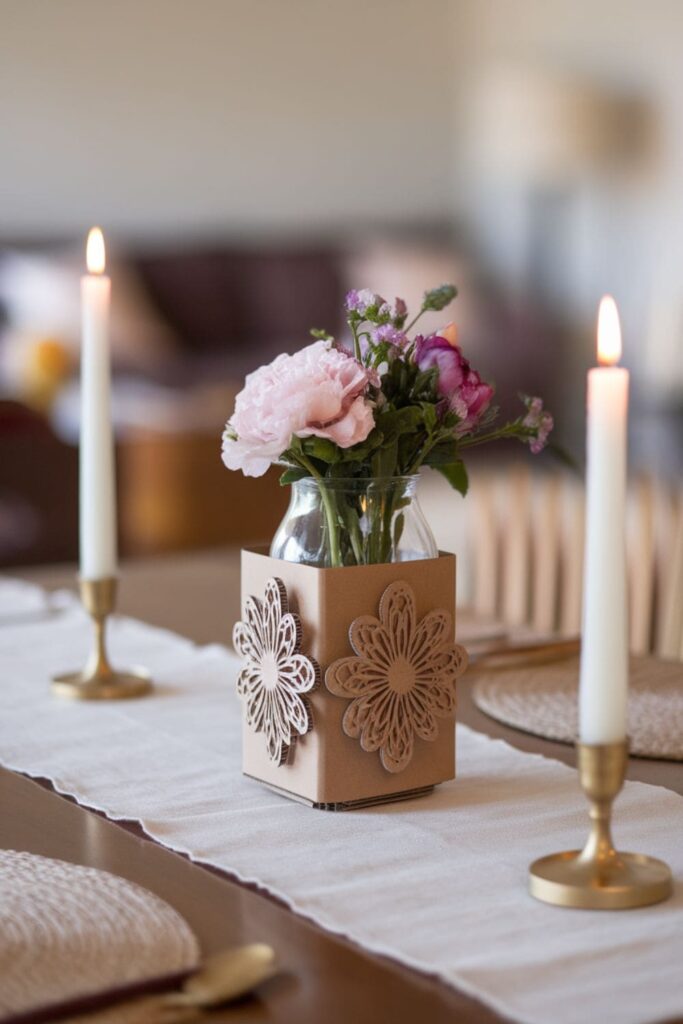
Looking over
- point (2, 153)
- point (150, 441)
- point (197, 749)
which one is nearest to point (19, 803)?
point (197, 749)

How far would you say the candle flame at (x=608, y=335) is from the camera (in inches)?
26.6

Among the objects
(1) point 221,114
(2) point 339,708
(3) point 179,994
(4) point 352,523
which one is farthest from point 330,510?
(1) point 221,114

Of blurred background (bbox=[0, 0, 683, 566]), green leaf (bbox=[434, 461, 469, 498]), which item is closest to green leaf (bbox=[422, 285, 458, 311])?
green leaf (bbox=[434, 461, 469, 498])

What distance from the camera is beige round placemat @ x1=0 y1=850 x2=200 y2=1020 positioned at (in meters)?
0.60

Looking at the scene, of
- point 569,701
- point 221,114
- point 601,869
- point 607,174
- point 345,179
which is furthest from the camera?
point 345,179

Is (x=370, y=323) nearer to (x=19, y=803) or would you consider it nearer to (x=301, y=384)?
(x=301, y=384)

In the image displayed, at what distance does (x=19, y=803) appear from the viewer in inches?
35.1

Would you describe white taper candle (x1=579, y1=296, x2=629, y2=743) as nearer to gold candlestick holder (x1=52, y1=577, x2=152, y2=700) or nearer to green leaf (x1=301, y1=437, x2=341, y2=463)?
green leaf (x1=301, y1=437, x2=341, y2=463)

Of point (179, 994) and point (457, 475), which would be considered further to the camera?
point (457, 475)

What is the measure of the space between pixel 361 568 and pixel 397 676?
7 centimetres

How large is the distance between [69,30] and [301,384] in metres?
5.75

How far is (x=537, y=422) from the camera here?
88 centimetres

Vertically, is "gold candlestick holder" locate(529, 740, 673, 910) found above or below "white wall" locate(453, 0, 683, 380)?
below

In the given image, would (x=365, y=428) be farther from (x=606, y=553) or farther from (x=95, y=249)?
(x=95, y=249)
